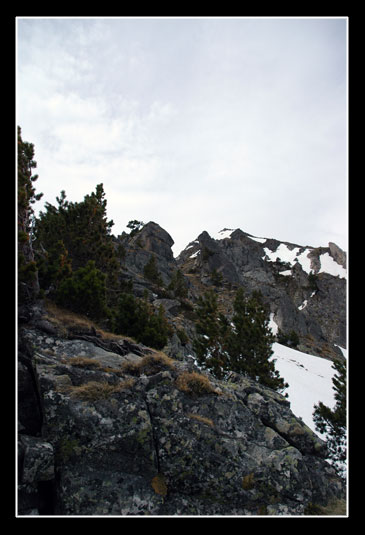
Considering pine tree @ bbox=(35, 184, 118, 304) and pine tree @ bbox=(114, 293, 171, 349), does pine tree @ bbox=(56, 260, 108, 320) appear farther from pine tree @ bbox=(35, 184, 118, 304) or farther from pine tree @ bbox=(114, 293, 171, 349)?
pine tree @ bbox=(35, 184, 118, 304)

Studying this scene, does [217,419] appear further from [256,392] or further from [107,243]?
[107,243]

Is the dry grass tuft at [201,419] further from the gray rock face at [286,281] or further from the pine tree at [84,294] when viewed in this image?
the gray rock face at [286,281]

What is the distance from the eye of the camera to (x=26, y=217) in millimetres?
10312

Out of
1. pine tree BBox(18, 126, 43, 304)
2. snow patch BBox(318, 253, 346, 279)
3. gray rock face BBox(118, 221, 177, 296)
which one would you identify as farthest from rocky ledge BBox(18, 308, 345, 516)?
snow patch BBox(318, 253, 346, 279)

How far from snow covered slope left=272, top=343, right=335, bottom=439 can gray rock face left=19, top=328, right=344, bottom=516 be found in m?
12.3

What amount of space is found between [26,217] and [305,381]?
31.6 m

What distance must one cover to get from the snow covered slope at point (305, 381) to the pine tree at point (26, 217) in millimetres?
18876

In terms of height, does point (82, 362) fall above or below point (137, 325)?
below

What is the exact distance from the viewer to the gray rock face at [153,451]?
5895 millimetres

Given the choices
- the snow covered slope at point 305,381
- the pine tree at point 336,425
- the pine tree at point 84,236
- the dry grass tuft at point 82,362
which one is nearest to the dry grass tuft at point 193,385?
the dry grass tuft at point 82,362

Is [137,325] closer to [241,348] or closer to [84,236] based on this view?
[84,236]

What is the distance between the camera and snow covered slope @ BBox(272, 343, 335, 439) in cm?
2223

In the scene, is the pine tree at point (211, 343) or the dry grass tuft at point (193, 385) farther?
the pine tree at point (211, 343)

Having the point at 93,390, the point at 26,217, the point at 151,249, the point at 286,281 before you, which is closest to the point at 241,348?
the point at 93,390
